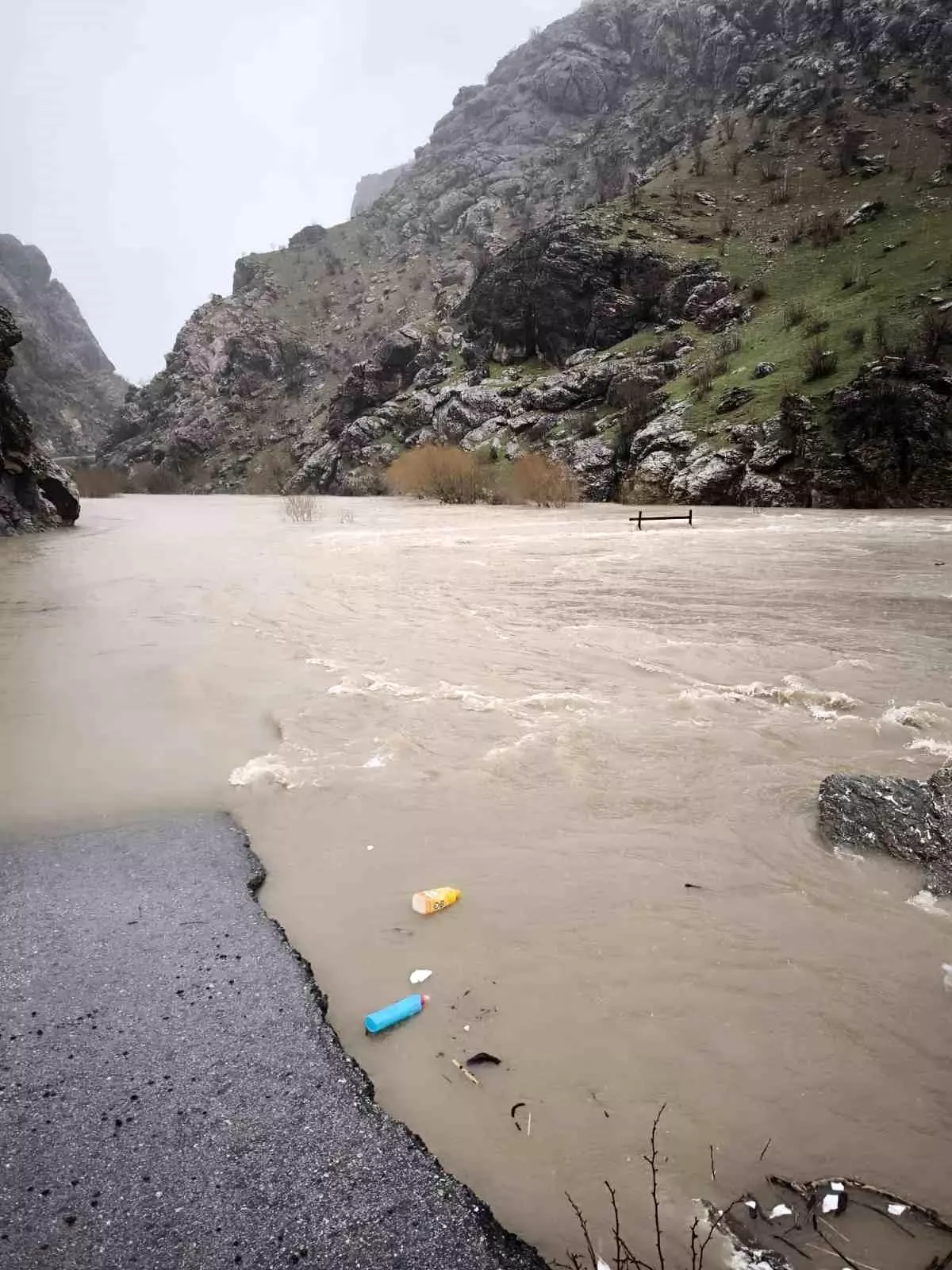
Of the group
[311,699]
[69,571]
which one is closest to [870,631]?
[311,699]

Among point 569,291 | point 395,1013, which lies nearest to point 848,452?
point 395,1013

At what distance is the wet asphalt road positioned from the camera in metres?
1.67

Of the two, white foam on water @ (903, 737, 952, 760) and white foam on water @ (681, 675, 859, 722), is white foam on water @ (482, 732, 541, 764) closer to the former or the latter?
white foam on water @ (681, 675, 859, 722)

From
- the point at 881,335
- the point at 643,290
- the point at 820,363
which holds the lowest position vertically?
the point at 820,363

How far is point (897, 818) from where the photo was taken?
11.4 feet

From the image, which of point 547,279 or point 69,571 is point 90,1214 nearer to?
point 69,571

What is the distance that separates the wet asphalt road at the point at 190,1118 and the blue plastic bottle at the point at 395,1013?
168mm

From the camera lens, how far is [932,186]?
117ft

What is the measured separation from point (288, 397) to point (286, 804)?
73.1 meters

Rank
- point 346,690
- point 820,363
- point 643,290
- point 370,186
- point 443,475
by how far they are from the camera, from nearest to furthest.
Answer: point 346,690, point 820,363, point 443,475, point 643,290, point 370,186

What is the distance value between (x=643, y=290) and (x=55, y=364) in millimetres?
101071

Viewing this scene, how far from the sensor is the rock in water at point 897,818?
329cm

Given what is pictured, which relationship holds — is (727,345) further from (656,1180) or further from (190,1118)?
(190,1118)

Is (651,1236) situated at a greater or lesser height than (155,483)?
lesser
